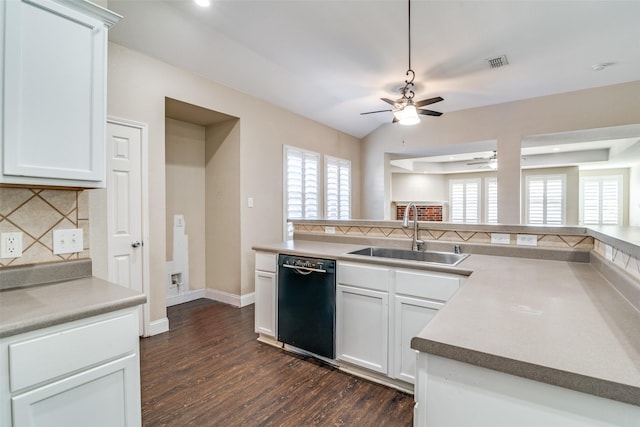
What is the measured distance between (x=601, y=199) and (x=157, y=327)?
33.9 ft

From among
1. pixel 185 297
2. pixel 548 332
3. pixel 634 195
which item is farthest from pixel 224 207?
pixel 634 195

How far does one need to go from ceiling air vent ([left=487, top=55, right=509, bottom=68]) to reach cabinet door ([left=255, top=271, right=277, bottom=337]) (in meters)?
3.41

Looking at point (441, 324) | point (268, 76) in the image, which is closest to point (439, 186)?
point (268, 76)

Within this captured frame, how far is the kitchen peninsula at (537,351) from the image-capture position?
706 mm

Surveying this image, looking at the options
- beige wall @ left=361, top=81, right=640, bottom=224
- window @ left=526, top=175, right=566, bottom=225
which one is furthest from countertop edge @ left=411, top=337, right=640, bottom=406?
window @ left=526, top=175, right=566, bottom=225

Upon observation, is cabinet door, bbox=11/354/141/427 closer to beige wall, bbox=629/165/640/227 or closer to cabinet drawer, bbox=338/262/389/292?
cabinet drawer, bbox=338/262/389/292

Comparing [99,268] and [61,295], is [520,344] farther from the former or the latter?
[99,268]

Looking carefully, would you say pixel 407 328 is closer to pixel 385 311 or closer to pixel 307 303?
pixel 385 311

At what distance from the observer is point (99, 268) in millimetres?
2668

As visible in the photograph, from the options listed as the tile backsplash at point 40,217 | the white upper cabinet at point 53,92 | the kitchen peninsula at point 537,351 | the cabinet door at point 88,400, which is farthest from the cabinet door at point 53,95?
the kitchen peninsula at point 537,351

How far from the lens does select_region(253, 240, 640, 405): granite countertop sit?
0.71m

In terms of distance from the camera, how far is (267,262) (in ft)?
8.95

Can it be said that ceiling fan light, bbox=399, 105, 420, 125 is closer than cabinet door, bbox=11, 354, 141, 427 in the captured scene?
No

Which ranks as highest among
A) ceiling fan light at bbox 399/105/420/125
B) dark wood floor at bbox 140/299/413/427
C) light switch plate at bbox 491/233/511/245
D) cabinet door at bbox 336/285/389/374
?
ceiling fan light at bbox 399/105/420/125
